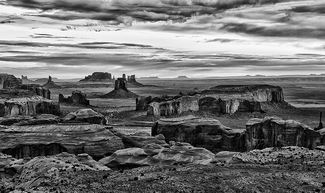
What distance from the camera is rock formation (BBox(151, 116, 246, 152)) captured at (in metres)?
71.1

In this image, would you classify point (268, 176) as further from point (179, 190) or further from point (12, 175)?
point (12, 175)

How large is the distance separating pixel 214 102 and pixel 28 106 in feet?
208

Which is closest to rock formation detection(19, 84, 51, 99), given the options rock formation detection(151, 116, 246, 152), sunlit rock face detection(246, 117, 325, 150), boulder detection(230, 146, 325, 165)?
rock formation detection(151, 116, 246, 152)

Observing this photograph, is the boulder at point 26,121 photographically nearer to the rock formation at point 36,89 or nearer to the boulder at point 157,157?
the boulder at point 157,157

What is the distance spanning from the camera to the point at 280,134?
6856 cm

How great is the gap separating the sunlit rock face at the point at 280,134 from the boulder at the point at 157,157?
1983 centimetres

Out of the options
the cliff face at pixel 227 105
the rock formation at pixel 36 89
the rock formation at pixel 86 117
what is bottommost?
the cliff face at pixel 227 105

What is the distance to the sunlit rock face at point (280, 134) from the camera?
67.0m

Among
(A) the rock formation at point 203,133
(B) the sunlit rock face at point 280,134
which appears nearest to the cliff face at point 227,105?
(A) the rock formation at point 203,133

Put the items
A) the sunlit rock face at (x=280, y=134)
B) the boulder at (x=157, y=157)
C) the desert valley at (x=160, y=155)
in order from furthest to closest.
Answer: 1. the sunlit rock face at (x=280, y=134)
2. the boulder at (x=157, y=157)
3. the desert valley at (x=160, y=155)

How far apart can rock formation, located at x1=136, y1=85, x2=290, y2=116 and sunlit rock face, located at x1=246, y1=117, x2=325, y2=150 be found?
5845 centimetres

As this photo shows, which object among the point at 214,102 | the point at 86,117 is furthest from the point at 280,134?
the point at 214,102

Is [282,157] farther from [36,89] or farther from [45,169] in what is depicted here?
[36,89]

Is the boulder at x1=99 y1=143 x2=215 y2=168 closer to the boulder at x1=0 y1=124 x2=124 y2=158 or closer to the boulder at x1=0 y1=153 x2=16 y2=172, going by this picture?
the boulder at x1=0 y1=124 x2=124 y2=158
